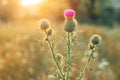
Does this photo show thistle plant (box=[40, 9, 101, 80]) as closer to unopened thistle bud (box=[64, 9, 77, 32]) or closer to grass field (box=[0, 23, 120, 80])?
unopened thistle bud (box=[64, 9, 77, 32])

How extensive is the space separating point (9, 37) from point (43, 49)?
7.02ft

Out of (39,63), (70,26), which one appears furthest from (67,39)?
(39,63)

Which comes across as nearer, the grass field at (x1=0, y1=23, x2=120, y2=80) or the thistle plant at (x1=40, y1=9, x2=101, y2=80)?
the thistle plant at (x1=40, y1=9, x2=101, y2=80)

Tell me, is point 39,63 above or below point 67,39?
above

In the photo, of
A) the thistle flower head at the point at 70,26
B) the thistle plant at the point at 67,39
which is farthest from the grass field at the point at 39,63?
the thistle flower head at the point at 70,26

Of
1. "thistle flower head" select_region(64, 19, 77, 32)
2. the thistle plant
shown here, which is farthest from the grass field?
"thistle flower head" select_region(64, 19, 77, 32)

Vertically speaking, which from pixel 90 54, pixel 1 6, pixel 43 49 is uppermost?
pixel 1 6

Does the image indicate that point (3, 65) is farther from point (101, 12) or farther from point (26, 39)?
point (101, 12)

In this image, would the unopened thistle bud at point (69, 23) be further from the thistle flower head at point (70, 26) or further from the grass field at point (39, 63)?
the grass field at point (39, 63)

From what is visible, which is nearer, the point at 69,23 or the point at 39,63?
the point at 69,23

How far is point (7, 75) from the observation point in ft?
16.9

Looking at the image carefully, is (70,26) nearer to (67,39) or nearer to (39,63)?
(67,39)

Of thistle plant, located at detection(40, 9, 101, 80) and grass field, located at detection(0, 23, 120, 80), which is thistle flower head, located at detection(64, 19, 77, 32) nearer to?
thistle plant, located at detection(40, 9, 101, 80)


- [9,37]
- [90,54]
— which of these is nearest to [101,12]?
[9,37]
